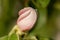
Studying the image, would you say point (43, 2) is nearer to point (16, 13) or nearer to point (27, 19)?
point (27, 19)

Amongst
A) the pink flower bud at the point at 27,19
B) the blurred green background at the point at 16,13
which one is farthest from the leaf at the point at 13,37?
the blurred green background at the point at 16,13

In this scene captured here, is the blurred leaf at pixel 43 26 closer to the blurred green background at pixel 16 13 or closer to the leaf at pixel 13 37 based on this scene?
the blurred green background at pixel 16 13

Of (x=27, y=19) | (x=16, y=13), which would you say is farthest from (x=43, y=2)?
(x=16, y=13)

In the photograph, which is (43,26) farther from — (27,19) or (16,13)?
(27,19)

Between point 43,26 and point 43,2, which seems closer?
point 43,2

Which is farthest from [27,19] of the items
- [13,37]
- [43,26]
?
[43,26]

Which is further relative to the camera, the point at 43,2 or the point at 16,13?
the point at 16,13

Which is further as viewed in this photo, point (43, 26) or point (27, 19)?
point (43, 26)

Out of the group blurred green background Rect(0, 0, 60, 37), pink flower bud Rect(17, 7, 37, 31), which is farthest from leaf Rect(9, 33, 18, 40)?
blurred green background Rect(0, 0, 60, 37)

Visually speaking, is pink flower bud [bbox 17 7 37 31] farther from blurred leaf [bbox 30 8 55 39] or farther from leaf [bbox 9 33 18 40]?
blurred leaf [bbox 30 8 55 39]

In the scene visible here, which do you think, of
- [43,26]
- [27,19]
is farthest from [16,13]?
[27,19]

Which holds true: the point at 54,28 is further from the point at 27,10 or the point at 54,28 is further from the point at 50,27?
the point at 27,10

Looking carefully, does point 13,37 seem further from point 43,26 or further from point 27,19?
point 43,26
